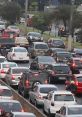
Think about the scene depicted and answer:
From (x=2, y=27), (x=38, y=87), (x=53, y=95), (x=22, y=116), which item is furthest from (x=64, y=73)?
(x=2, y=27)

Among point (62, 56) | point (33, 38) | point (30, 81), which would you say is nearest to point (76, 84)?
point (30, 81)

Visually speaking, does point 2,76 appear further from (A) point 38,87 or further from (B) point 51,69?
(A) point 38,87

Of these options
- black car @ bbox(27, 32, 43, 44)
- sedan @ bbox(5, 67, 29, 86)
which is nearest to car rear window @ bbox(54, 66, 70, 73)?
sedan @ bbox(5, 67, 29, 86)

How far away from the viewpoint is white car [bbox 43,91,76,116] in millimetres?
29344

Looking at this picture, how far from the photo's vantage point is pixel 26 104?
2953 cm

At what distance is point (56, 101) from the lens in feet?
96.8

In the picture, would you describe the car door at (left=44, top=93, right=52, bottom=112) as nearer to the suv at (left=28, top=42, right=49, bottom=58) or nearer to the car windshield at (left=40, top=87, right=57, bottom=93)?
the car windshield at (left=40, top=87, right=57, bottom=93)

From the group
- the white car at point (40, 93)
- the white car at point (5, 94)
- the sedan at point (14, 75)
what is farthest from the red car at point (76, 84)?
the white car at point (5, 94)

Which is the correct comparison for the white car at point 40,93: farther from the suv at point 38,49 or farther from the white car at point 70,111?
the suv at point 38,49

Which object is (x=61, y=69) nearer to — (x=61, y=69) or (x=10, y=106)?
(x=61, y=69)

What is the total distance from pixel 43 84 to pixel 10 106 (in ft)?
25.0

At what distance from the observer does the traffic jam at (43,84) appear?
1067 inches

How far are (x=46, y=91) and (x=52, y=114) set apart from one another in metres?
3.11

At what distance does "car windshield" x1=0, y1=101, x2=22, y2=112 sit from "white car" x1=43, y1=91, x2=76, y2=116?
104 inches
